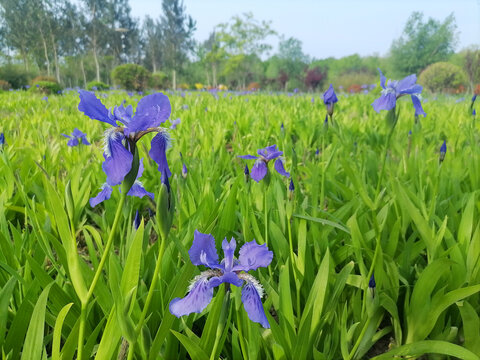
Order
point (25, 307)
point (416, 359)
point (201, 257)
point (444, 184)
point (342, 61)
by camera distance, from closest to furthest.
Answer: point (201, 257)
point (25, 307)
point (416, 359)
point (444, 184)
point (342, 61)

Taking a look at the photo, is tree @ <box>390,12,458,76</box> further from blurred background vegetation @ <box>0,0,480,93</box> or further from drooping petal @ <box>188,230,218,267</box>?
drooping petal @ <box>188,230,218,267</box>

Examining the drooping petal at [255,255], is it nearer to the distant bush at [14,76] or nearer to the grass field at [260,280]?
the grass field at [260,280]

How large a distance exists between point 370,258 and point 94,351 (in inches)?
39.3

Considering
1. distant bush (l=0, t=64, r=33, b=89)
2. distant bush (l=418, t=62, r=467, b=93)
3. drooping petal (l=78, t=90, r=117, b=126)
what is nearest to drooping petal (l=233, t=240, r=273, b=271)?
drooping petal (l=78, t=90, r=117, b=126)

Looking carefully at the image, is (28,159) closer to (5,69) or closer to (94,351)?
(94,351)

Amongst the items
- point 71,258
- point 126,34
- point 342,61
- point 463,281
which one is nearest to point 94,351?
point 71,258

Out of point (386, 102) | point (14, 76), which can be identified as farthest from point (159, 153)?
point (14, 76)

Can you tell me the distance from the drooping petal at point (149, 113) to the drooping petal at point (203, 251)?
0.23 m

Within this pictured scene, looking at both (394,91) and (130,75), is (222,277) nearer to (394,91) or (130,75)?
(394,91)

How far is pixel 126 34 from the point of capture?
4300 centimetres

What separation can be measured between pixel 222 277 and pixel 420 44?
4337 cm

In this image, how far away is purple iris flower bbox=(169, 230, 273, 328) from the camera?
61 cm

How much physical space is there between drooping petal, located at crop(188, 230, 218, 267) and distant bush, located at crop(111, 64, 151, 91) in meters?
14.5

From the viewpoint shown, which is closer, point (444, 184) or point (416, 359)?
point (416, 359)
